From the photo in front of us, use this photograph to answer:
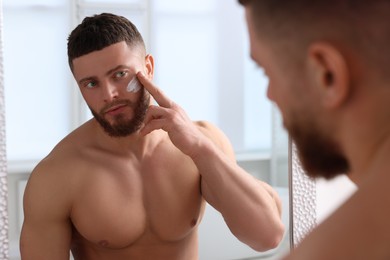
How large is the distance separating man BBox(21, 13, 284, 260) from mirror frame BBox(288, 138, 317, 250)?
8.7 inches

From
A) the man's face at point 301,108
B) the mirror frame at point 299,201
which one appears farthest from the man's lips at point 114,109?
the man's face at point 301,108

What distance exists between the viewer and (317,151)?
0.48 meters

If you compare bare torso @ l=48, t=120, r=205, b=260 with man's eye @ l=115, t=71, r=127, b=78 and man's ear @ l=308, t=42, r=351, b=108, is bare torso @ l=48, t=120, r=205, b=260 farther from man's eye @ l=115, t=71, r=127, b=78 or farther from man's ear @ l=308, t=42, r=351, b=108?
man's ear @ l=308, t=42, r=351, b=108

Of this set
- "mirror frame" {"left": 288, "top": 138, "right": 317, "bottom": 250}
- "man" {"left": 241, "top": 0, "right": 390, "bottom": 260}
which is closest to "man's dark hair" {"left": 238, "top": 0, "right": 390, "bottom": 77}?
"man" {"left": 241, "top": 0, "right": 390, "bottom": 260}

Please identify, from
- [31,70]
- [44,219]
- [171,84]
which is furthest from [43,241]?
[171,84]

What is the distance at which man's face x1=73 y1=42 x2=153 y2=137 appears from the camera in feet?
3.81

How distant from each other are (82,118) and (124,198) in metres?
0.20

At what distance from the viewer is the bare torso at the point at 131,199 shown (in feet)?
4.08

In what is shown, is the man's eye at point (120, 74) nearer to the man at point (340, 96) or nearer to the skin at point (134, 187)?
the skin at point (134, 187)

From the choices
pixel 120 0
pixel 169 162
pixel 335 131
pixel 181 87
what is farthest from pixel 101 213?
pixel 335 131

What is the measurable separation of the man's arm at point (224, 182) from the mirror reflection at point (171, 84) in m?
0.13

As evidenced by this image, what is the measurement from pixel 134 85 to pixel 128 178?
226 millimetres

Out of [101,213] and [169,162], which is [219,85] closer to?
[169,162]

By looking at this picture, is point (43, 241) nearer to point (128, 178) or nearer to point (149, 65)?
point (128, 178)
